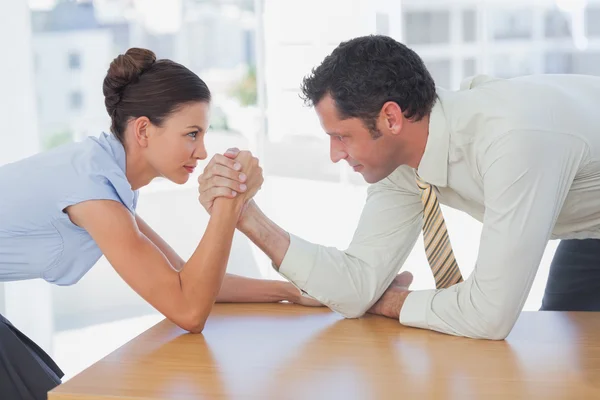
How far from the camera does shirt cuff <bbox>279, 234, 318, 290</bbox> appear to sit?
5.77ft

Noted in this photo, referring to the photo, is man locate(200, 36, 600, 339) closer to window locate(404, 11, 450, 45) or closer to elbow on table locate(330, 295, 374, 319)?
elbow on table locate(330, 295, 374, 319)

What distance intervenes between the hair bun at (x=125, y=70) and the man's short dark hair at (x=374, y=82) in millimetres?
406

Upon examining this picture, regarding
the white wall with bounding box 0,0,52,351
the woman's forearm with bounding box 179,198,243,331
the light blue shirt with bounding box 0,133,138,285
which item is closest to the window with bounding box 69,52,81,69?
the white wall with bounding box 0,0,52,351

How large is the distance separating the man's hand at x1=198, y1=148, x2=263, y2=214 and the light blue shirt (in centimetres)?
16

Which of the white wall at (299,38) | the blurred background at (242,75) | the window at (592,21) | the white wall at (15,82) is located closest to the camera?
the white wall at (15,82)

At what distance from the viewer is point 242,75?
4.56m

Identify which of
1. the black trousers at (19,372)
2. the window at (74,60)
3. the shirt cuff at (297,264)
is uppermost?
the window at (74,60)

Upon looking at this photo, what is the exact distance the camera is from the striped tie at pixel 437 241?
1.78m

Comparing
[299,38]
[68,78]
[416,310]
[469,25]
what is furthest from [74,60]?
[416,310]

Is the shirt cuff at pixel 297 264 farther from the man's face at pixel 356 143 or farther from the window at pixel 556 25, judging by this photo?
the window at pixel 556 25

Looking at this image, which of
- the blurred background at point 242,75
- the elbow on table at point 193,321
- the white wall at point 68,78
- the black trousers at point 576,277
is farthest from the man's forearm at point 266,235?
the white wall at point 68,78

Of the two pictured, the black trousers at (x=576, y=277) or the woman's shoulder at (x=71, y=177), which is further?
the black trousers at (x=576, y=277)

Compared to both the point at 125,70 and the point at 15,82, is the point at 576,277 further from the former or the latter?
the point at 15,82

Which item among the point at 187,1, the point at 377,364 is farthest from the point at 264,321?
the point at 187,1
